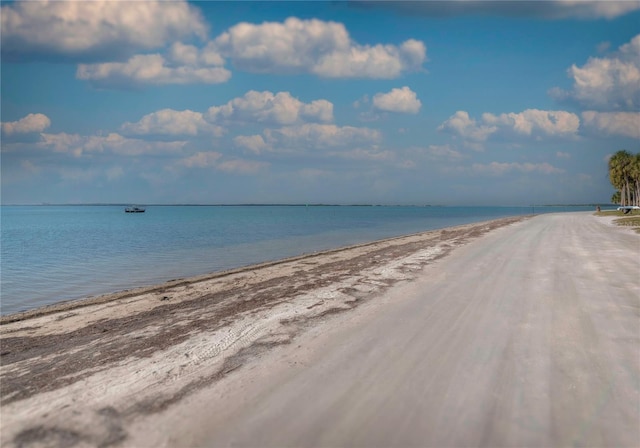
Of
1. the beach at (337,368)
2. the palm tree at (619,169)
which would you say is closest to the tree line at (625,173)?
the palm tree at (619,169)

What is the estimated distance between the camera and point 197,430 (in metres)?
4.50

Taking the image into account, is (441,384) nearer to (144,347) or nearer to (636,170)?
(144,347)

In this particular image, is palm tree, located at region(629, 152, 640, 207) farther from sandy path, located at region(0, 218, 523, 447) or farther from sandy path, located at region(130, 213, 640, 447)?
sandy path, located at region(130, 213, 640, 447)

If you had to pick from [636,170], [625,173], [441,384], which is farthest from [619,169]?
[441,384]

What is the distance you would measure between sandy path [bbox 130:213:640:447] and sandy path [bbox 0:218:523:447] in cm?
30

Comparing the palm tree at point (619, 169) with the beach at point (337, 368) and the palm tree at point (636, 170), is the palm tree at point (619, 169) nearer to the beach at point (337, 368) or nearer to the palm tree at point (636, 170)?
the palm tree at point (636, 170)

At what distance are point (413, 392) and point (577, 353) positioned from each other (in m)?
3.16

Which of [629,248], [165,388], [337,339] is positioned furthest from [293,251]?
[165,388]

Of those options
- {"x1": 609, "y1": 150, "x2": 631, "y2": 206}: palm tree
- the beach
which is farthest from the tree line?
the beach

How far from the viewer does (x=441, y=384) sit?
5.50 m

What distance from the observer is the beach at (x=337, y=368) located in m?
4.46

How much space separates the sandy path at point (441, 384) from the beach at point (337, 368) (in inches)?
1.0

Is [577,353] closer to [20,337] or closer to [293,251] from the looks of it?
[20,337]

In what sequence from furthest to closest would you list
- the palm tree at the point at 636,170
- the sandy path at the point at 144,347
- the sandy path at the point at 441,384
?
the palm tree at the point at 636,170, the sandy path at the point at 144,347, the sandy path at the point at 441,384
